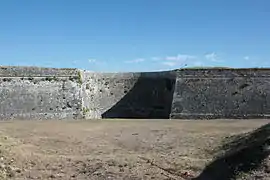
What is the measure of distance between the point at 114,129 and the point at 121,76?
1226 cm

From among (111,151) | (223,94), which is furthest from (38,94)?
(111,151)

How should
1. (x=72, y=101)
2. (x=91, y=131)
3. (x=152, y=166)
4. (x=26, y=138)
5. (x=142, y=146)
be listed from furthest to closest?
(x=72, y=101), (x=91, y=131), (x=26, y=138), (x=142, y=146), (x=152, y=166)

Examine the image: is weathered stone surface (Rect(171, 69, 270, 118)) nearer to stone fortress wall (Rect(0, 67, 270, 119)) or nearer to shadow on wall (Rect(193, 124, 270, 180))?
stone fortress wall (Rect(0, 67, 270, 119))

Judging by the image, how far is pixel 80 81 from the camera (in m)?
32.7

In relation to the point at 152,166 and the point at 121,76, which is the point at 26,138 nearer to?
the point at 152,166

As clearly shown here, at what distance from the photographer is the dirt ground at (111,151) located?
14.1 metres

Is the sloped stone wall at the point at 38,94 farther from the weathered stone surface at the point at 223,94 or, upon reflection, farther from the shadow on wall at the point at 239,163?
the shadow on wall at the point at 239,163

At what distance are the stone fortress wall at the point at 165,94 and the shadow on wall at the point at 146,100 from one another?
0.33 feet

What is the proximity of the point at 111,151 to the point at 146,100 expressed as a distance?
18.3 m

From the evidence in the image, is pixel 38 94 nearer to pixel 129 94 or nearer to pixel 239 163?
pixel 129 94

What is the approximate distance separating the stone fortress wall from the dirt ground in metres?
5.96

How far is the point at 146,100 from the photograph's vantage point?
35.5 meters

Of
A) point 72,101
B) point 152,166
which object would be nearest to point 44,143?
point 152,166

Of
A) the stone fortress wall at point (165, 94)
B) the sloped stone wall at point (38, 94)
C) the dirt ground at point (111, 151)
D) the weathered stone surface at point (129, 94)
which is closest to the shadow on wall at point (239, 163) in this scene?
the dirt ground at point (111, 151)
